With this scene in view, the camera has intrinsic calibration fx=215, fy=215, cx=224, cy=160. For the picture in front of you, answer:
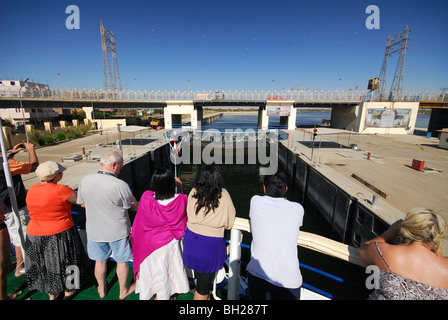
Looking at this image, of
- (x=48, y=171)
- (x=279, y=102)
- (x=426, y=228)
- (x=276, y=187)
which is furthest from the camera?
(x=279, y=102)

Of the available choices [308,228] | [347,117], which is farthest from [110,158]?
[347,117]

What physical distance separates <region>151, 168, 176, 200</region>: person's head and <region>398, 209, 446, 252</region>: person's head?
86.0 inches

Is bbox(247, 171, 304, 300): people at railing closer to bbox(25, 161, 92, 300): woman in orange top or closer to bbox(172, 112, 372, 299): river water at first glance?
bbox(25, 161, 92, 300): woman in orange top

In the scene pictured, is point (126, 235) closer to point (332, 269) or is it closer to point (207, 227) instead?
point (207, 227)

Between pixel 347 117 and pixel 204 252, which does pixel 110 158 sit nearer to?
pixel 204 252

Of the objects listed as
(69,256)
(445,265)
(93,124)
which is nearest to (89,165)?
(69,256)

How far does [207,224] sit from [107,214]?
132 cm

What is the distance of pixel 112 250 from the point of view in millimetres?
2859

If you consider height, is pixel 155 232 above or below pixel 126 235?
above

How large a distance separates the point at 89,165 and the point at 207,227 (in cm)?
1530

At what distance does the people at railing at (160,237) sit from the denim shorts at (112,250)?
1.31 ft

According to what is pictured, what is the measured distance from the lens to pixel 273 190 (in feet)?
7.51

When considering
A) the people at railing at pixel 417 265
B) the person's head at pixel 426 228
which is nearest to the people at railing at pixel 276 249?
the people at railing at pixel 417 265

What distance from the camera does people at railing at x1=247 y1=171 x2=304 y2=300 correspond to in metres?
2.15
